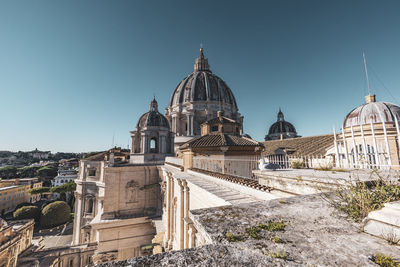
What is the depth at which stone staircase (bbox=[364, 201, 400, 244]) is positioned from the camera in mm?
1557

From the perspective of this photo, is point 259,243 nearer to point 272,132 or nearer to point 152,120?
point 152,120

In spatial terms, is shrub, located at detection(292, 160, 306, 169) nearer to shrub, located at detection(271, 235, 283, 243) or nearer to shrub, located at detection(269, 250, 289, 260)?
shrub, located at detection(271, 235, 283, 243)

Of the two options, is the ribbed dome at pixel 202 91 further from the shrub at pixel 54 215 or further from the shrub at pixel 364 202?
the shrub at pixel 364 202

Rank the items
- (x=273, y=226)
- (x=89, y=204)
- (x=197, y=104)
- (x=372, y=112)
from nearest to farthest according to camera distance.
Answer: (x=273, y=226) → (x=372, y=112) → (x=89, y=204) → (x=197, y=104)

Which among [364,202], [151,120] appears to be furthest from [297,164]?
[151,120]

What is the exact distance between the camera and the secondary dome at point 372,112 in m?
9.74

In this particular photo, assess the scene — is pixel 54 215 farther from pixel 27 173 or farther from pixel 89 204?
pixel 27 173

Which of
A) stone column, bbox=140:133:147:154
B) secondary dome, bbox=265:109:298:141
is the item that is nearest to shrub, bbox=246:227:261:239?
stone column, bbox=140:133:147:154

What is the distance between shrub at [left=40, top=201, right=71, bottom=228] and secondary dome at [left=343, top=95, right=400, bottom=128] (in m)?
45.8

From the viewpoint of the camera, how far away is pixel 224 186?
→ 248 inches

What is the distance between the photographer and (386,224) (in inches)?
64.6

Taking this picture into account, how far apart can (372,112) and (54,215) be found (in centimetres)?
4753

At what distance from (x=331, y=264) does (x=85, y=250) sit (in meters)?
21.3

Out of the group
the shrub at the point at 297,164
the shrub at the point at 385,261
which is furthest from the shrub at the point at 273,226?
the shrub at the point at 297,164
